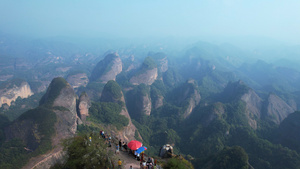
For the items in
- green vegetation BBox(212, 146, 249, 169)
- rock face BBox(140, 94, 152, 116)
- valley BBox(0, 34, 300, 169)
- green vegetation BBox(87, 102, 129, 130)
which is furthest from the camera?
rock face BBox(140, 94, 152, 116)

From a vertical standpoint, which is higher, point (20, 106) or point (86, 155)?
point (86, 155)

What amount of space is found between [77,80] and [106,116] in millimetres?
69044

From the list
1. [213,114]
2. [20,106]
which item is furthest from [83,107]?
[213,114]

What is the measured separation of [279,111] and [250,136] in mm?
32572

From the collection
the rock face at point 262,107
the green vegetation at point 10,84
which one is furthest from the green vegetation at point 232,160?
the green vegetation at point 10,84

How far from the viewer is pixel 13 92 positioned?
73.4 meters

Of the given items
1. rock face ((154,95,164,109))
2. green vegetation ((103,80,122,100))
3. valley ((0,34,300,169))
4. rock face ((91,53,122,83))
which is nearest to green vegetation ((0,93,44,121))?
valley ((0,34,300,169))

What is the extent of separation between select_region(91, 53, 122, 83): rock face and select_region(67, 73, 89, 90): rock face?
8309 mm

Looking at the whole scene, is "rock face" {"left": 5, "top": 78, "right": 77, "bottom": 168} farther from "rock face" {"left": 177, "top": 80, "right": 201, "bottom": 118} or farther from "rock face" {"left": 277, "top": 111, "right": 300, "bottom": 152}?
"rock face" {"left": 277, "top": 111, "right": 300, "bottom": 152}

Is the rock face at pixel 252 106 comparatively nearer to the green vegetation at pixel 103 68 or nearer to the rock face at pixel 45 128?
the rock face at pixel 45 128

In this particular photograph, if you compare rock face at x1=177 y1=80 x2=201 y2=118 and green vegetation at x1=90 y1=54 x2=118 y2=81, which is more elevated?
green vegetation at x1=90 y1=54 x2=118 y2=81

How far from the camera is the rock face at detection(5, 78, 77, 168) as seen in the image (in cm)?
2538

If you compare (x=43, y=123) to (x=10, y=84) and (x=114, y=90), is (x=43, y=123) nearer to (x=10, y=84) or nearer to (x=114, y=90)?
(x=114, y=90)

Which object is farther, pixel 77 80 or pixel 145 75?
pixel 77 80
